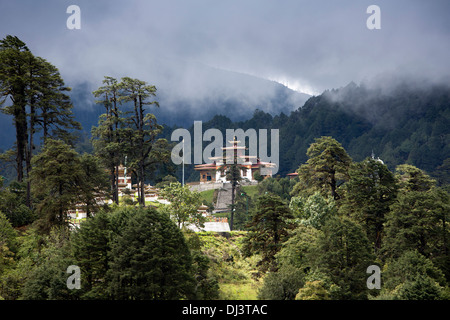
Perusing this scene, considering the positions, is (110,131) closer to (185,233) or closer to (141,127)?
(141,127)

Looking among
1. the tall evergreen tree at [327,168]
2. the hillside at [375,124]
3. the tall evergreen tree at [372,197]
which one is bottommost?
the tall evergreen tree at [372,197]

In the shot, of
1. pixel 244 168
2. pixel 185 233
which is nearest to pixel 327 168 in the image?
pixel 185 233

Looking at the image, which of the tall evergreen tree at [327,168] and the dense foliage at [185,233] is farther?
the tall evergreen tree at [327,168]

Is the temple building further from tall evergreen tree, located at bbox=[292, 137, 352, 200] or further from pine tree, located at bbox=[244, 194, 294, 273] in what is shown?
pine tree, located at bbox=[244, 194, 294, 273]

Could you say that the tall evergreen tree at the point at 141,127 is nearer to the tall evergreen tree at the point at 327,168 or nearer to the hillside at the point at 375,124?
the tall evergreen tree at the point at 327,168

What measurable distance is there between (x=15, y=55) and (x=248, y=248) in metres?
19.1

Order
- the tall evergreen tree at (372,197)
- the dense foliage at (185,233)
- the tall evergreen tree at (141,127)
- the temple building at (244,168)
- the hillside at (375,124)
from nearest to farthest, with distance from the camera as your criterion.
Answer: the dense foliage at (185,233) → the tall evergreen tree at (372,197) → the tall evergreen tree at (141,127) → the temple building at (244,168) → the hillside at (375,124)

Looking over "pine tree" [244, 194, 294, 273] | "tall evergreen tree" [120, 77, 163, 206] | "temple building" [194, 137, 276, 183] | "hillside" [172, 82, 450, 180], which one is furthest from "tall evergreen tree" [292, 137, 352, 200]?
"hillside" [172, 82, 450, 180]

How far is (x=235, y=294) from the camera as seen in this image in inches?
795

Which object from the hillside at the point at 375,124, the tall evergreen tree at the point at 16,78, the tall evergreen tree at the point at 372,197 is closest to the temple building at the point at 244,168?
the hillside at the point at 375,124
